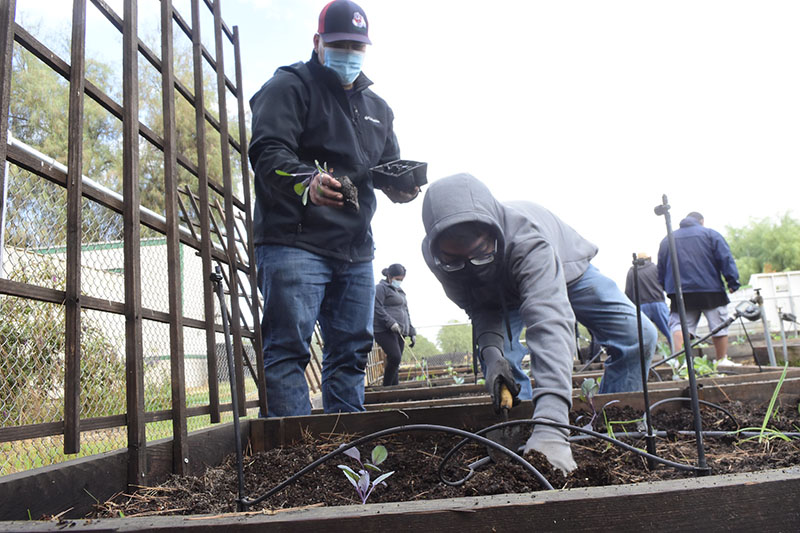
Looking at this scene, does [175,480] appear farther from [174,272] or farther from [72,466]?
[174,272]

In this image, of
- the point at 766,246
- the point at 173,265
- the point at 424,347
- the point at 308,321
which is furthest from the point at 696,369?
the point at 766,246

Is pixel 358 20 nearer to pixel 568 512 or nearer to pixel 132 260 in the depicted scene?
pixel 132 260

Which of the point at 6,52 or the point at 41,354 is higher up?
the point at 6,52

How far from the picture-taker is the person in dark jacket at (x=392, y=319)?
22.9 ft

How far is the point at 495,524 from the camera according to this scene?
2.27 feet

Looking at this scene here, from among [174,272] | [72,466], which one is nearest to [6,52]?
[174,272]

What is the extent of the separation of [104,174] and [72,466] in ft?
35.8

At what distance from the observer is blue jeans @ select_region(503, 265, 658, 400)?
99.9 inches

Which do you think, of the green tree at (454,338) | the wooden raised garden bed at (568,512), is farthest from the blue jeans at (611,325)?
the green tree at (454,338)

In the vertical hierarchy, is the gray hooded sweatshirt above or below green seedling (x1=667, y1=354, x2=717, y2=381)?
above

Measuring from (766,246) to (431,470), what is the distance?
173ft

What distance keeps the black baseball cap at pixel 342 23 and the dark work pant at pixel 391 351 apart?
16.4 feet

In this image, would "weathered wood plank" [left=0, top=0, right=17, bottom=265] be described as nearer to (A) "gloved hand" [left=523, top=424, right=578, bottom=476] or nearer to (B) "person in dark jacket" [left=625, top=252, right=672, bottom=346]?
(A) "gloved hand" [left=523, top=424, right=578, bottom=476]

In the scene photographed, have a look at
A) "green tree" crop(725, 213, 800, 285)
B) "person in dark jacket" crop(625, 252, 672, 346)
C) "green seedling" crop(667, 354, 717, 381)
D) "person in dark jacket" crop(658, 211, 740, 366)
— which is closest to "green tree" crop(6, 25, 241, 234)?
"green seedling" crop(667, 354, 717, 381)
